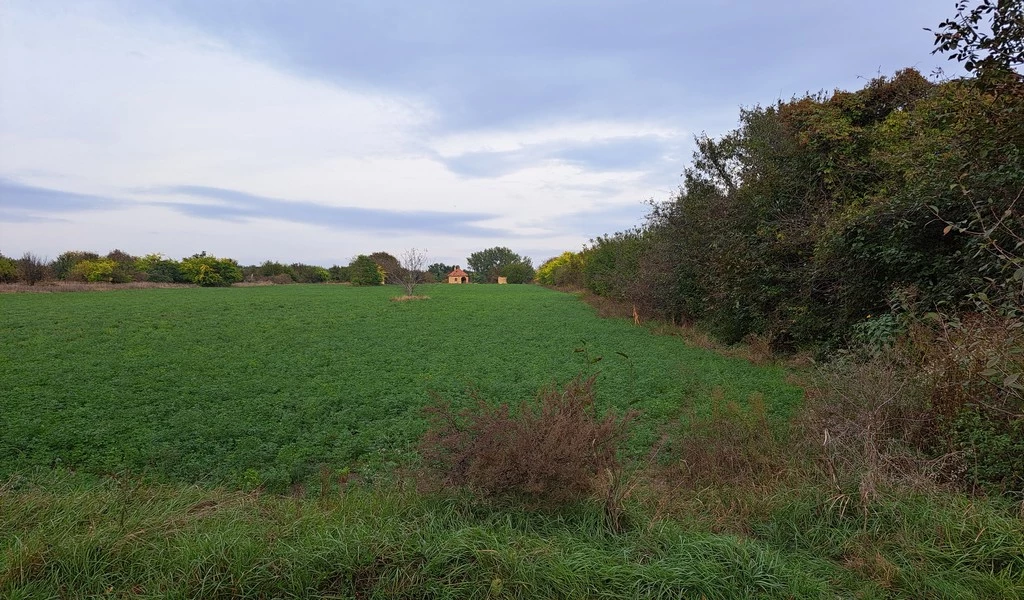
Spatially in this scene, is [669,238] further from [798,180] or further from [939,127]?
[939,127]

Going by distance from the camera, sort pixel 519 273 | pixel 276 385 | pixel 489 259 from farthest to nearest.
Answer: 1. pixel 489 259
2. pixel 519 273
3. pixel 276 385

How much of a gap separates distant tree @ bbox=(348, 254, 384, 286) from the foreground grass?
203 feet

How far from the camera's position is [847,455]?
12.5ft

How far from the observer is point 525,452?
3059 millimetres

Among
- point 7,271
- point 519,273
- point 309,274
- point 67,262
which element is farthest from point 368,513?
point 519,273

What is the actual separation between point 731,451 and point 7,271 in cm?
4247

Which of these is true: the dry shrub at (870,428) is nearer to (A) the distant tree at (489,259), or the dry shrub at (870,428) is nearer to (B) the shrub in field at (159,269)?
(B) the shrub in field at (159,269)

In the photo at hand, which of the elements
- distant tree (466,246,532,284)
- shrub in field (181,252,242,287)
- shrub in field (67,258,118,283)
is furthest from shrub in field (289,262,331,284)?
distant tree (466,246,532,284)

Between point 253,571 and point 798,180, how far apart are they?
39.3ft

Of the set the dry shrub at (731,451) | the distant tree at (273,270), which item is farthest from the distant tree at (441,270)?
the dry shrub at (731,451)

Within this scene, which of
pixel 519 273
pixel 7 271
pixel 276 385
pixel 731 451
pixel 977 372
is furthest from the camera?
pixel 519 273

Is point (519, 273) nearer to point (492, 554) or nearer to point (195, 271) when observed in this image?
point (195, 271)

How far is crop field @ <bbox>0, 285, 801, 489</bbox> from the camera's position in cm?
531

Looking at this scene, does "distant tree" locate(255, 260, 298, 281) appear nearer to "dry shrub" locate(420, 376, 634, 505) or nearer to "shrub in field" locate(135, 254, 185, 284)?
"shrub in field" locate(135, 254, 185, 284)
